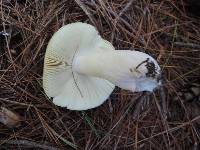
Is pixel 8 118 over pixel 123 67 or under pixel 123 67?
under

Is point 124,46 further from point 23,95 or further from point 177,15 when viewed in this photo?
point 23,95

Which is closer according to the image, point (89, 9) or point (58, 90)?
point (58, 90)

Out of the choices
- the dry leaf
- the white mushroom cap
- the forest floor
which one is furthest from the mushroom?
the dry leaf

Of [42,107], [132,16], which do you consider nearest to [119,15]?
[132,16]

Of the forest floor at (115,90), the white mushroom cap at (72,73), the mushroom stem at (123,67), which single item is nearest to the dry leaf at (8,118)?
the forest floor at (115,90)

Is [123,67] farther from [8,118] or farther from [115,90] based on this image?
[8,118]

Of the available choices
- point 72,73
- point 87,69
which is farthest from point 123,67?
point 72,73
